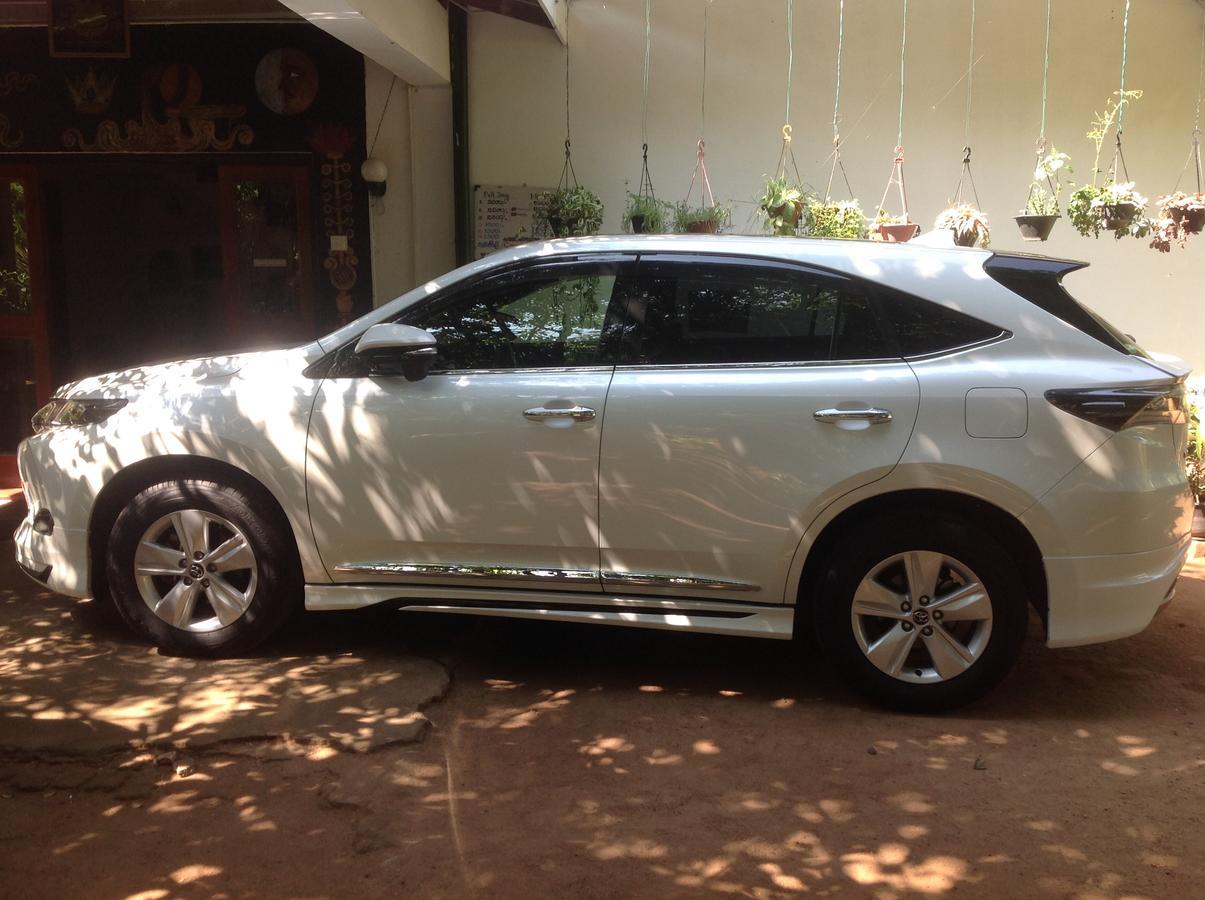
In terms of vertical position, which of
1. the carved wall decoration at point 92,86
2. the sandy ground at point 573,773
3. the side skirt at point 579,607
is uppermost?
the carved wall decoration at point 92,86

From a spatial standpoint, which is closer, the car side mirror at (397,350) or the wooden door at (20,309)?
the car side mirror at (397,350)

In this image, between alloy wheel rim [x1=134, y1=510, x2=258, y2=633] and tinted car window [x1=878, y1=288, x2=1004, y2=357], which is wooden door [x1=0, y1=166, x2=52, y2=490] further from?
tinted car window [x1=878, y1=288, x2=1004, y2=357]

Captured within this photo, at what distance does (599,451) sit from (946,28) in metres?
5.11

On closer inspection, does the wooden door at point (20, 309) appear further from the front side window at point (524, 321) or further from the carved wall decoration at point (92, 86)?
the front side window at point (524, 321)

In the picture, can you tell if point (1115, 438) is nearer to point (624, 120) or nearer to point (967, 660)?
point (967, 660)

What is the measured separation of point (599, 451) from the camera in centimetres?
407

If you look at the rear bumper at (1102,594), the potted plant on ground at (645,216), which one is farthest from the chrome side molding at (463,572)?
the potted plant on ground at (645,216)

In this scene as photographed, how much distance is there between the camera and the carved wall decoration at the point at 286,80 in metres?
7.73

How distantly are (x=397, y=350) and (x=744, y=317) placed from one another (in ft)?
4.50

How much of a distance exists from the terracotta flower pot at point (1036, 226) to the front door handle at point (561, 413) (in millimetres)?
3985

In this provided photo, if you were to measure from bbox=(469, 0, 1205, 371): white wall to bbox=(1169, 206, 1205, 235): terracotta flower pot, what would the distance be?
0.98 meters

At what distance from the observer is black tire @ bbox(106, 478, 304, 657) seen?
4371mm

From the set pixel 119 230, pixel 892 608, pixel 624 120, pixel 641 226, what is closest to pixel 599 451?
pixel 892 608

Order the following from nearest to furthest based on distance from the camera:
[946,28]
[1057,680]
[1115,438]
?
[1115,438] → [1057,680] → [946,28]
